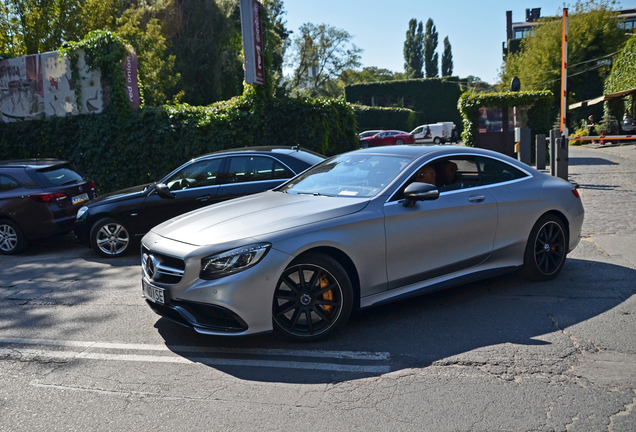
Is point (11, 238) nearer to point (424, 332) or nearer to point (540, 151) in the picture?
point (424, 332)

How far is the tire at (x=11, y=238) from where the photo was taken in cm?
969

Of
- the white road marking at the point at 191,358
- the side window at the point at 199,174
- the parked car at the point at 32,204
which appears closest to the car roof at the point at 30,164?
the parked car at the point at 32,204

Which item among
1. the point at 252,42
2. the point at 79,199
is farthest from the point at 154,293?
the point at 252,42

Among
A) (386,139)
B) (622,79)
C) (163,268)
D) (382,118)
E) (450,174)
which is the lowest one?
(163,268)

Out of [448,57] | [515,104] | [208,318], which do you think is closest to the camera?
[208,318]

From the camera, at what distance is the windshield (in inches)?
207

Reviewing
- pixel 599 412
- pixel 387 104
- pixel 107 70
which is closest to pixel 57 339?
pixel 599 412

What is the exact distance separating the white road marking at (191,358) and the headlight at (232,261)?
2.21ft

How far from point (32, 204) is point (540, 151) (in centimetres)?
1383

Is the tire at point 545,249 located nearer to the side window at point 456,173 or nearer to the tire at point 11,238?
the side window at point 456,173

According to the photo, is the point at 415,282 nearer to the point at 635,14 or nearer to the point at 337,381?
the point at 337,381

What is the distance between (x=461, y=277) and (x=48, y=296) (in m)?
4.59

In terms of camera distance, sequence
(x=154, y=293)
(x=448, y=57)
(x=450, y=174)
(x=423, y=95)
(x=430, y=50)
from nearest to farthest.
→ 1. (x=154, y=293)
2. (x=450, y=174)
3. (x=423, y=95)
4. (x=430, y=50)
5. (x=448, y=57)

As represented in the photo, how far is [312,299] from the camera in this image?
4523 millimetres
